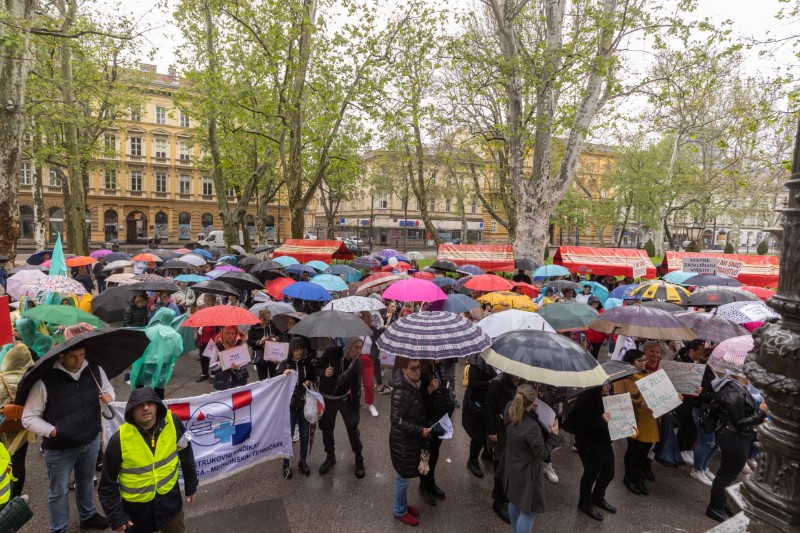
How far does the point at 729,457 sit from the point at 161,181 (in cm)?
5445

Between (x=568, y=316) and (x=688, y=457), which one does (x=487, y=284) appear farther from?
(x=688, y=457)

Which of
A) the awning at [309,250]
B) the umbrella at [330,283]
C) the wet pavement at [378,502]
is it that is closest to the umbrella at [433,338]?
the wet pavement at [378,502]

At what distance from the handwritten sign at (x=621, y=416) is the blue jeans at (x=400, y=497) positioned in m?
2.11

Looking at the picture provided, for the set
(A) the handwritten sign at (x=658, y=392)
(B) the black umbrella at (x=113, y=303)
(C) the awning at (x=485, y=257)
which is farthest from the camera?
(C) the awning at (x=485, y=257)

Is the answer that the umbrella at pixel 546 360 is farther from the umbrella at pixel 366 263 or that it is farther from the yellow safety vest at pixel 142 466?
the umbrella at pixel 366 263

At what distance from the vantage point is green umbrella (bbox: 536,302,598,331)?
6750 mm

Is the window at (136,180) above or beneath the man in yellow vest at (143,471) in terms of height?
above

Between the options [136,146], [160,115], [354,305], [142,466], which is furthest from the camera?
[160,115]

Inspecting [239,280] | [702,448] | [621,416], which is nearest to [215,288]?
[239,280]

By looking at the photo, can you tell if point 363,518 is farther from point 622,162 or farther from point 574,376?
point 622,162

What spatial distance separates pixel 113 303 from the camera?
24.8 ft

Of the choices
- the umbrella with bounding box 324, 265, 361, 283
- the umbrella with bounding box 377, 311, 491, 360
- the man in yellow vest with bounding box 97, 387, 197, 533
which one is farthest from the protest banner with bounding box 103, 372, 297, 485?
the umbrella with bounding box 324, 265, 361, 283

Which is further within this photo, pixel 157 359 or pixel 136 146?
pixel 136 146

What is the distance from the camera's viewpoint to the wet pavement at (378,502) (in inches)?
169
